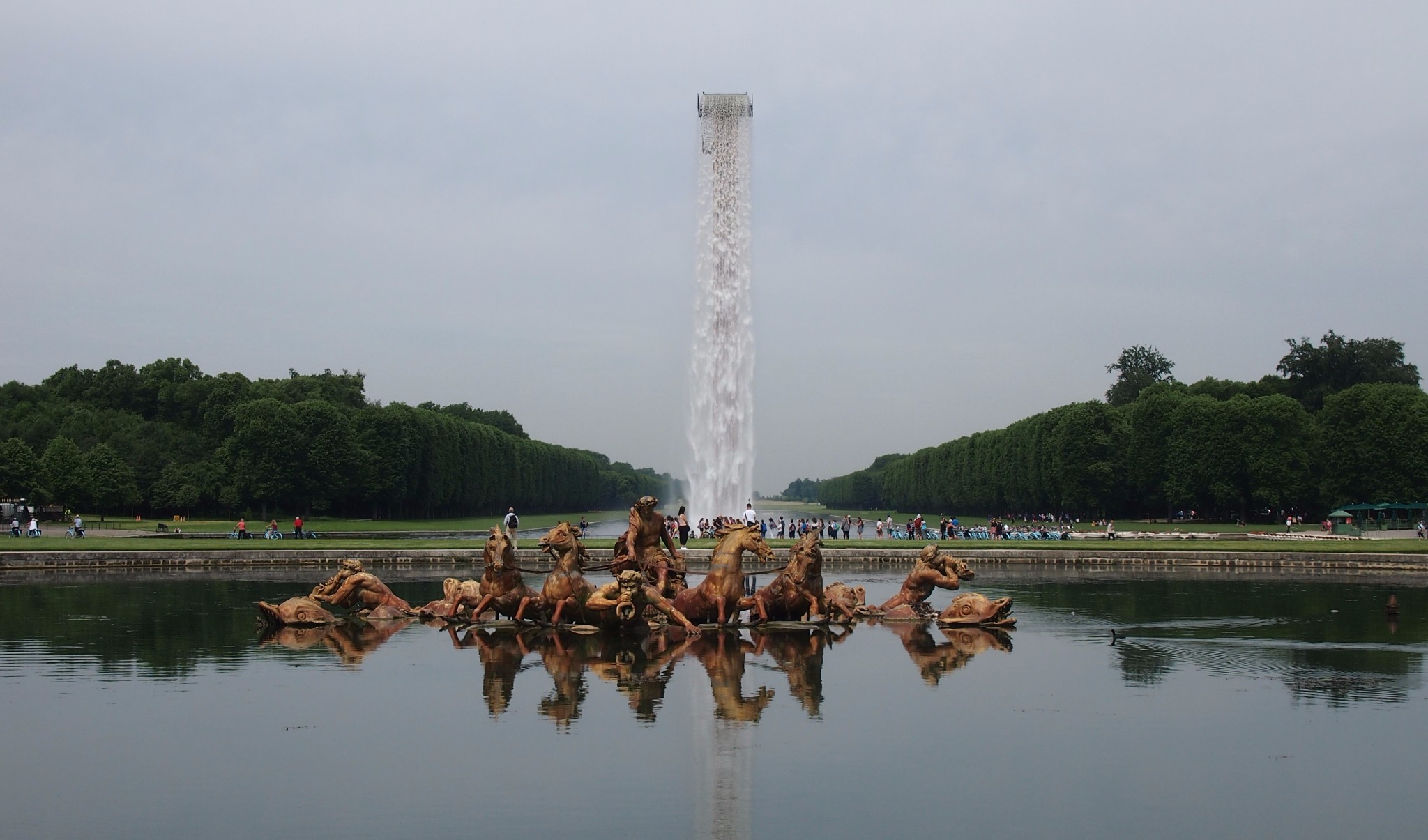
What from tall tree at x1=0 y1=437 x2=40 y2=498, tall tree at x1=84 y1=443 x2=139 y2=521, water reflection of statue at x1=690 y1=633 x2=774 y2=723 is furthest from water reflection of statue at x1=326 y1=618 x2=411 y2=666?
tall tree at x1=84 y1=443 x2=139 y2=521

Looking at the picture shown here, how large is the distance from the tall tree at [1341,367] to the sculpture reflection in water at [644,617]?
257ft

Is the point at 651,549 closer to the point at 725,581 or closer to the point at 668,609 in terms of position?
the point at 725,581

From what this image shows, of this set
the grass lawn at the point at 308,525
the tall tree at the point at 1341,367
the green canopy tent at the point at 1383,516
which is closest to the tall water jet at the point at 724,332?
the grass lawn at the point at 308,525

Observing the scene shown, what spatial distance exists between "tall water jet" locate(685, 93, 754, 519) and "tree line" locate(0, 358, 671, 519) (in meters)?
24.9

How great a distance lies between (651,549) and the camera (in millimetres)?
18344

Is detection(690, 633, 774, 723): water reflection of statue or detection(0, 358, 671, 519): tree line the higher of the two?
detection(0, 358, 671, 519): tree line

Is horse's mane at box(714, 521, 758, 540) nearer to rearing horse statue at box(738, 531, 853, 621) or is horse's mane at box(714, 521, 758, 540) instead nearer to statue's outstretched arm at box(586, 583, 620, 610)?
rearing horse statue at box(738, 531, 853, 621)

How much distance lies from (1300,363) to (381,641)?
8746 cm

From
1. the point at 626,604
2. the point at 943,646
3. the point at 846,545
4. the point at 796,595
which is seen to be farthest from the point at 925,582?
the point at 846,545

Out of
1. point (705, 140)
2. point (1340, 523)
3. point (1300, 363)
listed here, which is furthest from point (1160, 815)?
point (1300, 363)

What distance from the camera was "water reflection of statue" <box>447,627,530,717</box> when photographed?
12039 mm

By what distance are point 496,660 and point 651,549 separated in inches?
163

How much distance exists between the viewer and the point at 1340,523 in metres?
52.8

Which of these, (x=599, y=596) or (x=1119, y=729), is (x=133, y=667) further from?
(x=1119, y=729)
